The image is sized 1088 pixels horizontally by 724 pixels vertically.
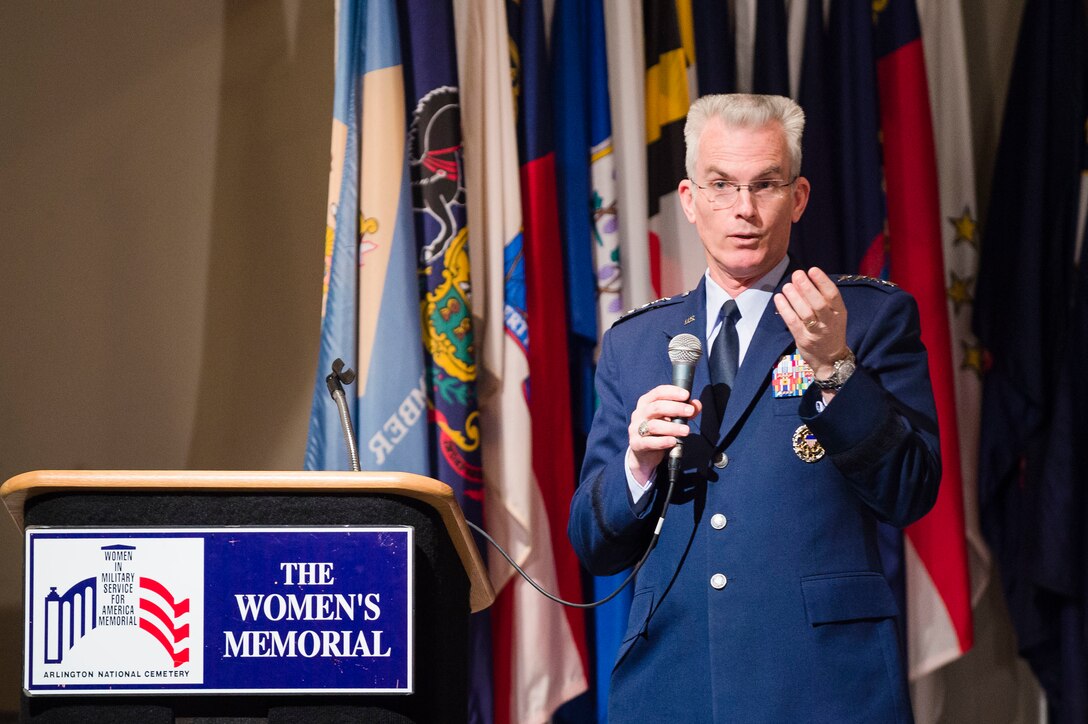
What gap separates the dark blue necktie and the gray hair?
24cm

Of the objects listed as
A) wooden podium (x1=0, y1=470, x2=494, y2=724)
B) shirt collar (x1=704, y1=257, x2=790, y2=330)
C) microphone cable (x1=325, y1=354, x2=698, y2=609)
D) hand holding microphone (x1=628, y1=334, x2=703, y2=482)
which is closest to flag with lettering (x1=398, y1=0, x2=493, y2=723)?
microphone cable (x1=325, y1=354, x2=698, y2=609)

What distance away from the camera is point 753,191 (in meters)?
1.75

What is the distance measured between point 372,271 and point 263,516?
1.58 meters

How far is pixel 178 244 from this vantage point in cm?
337

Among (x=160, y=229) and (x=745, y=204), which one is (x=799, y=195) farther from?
(x=160, y=229)

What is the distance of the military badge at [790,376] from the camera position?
1.66 metres

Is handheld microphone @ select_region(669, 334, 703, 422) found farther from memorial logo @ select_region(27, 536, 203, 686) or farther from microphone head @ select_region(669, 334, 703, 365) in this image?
memorial logo @ select_region(27, 536, 203, 686)

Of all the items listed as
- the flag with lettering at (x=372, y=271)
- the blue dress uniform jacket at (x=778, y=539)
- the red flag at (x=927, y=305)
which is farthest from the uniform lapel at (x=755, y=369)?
the red flag at (x=927, y=305)

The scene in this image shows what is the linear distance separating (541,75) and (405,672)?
215 cm

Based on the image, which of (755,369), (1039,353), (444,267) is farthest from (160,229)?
(1039,353)

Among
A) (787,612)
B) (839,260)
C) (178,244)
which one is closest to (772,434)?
(787,612)

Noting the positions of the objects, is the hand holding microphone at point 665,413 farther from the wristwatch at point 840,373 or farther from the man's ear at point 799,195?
the man's ear at point 799,195

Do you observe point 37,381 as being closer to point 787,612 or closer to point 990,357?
point 787,612

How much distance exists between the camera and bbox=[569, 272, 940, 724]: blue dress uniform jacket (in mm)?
1557
